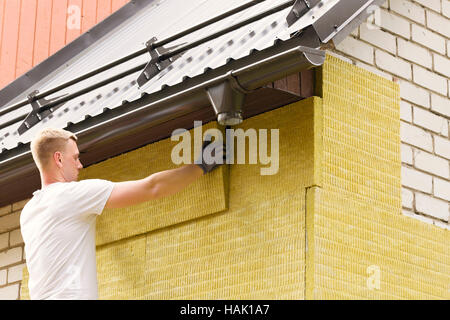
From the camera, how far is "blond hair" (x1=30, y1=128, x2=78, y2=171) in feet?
17.2

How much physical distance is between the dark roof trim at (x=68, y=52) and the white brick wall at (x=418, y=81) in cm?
278

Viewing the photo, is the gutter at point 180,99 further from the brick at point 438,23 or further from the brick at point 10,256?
the brick at point 438,23

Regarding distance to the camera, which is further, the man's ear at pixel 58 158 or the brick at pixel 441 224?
the brick at pixel 441 224

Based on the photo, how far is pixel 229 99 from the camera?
4824mm

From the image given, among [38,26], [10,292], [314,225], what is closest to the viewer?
[314,225]

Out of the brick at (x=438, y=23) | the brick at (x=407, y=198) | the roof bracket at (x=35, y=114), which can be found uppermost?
the brick at (x=438, y=23)

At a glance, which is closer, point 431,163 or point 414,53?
point 431,163

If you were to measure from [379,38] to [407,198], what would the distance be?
39.8 inches

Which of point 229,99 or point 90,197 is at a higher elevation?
point 229,99

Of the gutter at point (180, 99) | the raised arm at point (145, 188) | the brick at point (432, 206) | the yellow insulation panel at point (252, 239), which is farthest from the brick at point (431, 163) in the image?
the raised arm at point (145, 188)

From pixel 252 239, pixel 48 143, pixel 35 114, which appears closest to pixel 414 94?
pixel 252 239

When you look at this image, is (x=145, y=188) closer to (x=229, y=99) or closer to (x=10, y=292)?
(x=229, y=99)

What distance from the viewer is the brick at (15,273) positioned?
272 inches

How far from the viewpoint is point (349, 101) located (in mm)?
5461
